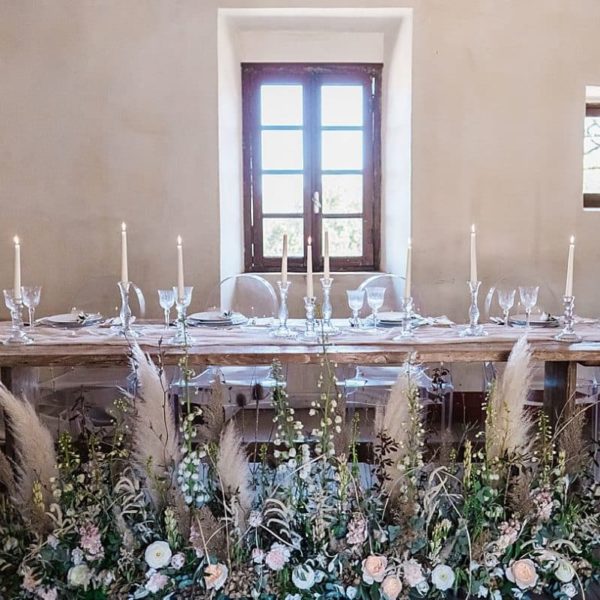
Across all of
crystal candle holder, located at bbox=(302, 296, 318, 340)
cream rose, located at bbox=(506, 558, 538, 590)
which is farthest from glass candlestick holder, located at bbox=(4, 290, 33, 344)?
cream rose, located at bbox=(506, 558, 538, 590)

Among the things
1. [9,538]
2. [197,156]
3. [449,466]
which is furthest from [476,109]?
[9,538]

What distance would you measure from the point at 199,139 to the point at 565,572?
265 cm

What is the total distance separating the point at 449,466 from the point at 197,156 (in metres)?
2.34

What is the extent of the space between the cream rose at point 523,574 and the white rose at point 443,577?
143 millimetres

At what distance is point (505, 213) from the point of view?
11.4 feet

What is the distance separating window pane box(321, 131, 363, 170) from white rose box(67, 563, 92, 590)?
280 cm

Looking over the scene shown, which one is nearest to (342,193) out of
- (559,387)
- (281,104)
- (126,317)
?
(281,104)

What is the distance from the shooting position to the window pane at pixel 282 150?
3.81 m

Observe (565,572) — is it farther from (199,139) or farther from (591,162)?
(591,162)

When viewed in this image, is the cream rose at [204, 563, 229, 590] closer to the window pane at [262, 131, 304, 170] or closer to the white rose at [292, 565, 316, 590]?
the white rose at [292, 565, 316, 590]

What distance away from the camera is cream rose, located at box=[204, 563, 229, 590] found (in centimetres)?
138

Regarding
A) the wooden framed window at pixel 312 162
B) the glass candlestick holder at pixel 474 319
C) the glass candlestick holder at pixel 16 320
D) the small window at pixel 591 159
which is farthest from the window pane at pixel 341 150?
the glass candlestick holder at pixel 16 320

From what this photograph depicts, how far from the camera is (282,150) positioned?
12.5 ft

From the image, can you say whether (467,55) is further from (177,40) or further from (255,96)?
(177,40)
